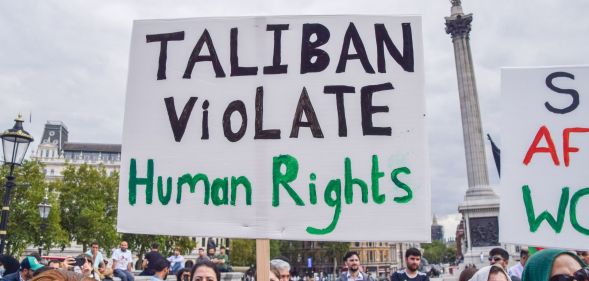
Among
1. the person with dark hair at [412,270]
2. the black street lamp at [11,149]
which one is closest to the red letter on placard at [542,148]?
the person with dark hair at [412,270]

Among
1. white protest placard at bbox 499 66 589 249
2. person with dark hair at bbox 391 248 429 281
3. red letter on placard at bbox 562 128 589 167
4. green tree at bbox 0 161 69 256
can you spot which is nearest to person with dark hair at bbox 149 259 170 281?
person with dark hair at bbox 391 248 429 281

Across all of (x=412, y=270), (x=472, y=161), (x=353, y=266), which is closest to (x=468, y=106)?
(x=472, y=161)

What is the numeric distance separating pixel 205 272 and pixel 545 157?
8.77 ft

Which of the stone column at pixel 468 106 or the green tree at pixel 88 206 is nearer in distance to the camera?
the stone column at pixel 468 106

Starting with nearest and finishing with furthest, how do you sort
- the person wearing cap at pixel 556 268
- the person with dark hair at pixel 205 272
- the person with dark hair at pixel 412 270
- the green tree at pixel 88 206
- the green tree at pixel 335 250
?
the person wearing cap at pixel 556 268 < the person with dark hair at pixel 205 272 < the person with dark hair at pixel 412 270 < the green tree at pixel 88 206 < the green tree at pixel 335 250

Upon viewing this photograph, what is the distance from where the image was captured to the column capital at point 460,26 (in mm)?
41925

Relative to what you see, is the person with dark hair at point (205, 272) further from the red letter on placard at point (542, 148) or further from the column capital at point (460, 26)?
the column capital at point (460, 26)

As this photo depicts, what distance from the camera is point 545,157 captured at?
3941mm

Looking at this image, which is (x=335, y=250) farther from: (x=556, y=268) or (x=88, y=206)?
(x=556, y=268)

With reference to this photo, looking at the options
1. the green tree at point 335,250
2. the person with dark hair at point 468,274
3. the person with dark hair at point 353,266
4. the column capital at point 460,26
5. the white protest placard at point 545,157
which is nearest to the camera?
the white protest placard at point 545,157

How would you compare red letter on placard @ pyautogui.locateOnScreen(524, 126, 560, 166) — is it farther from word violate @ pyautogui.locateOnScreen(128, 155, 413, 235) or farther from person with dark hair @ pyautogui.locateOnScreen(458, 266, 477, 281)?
person with dark hair @ pyautogui.locateOnScreen(458, 266, 477, 281)

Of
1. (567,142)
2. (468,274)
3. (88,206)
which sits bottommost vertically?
(468,274)

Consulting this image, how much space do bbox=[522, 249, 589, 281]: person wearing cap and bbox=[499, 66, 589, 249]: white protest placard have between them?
64.3 inches

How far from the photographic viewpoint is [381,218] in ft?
11.1
